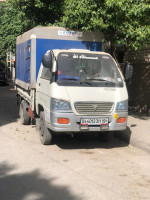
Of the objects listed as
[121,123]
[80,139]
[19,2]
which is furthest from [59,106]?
[19,2]

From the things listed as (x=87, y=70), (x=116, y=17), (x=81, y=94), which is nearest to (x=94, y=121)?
(x=81, y=94)

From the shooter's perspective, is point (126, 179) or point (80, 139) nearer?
point (126, 179)

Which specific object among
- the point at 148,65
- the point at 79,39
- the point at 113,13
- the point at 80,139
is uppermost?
the point at 113,13

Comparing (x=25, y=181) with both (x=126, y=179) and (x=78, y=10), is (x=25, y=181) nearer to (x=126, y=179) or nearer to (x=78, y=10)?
(x=126, y=179)

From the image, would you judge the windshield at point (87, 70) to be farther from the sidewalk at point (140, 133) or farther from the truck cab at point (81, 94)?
the sidewalk at point (140, 133)

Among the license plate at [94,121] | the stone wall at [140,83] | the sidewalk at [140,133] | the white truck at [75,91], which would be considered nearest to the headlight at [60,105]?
the white truck at [75,91]

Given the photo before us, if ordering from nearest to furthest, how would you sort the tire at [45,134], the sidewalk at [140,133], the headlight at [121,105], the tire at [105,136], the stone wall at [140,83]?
the headlight at [121,105]
the tire at [45,134]
the sidewalk at [140,133]
the tire at [105,136]
the stone wall at [140,83]

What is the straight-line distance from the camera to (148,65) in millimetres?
12734

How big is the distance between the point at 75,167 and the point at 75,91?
1.65 m

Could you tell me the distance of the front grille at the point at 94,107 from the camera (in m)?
6.79

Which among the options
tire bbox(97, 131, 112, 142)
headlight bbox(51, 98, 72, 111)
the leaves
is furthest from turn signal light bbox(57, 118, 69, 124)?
the leaves

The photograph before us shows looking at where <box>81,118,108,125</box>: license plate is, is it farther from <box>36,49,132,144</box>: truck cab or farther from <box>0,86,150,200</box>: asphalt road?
<box>0,86,150,200</box>: asphalt road

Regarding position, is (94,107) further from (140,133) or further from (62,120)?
(140,133)

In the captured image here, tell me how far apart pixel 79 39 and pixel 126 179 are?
175 inches
